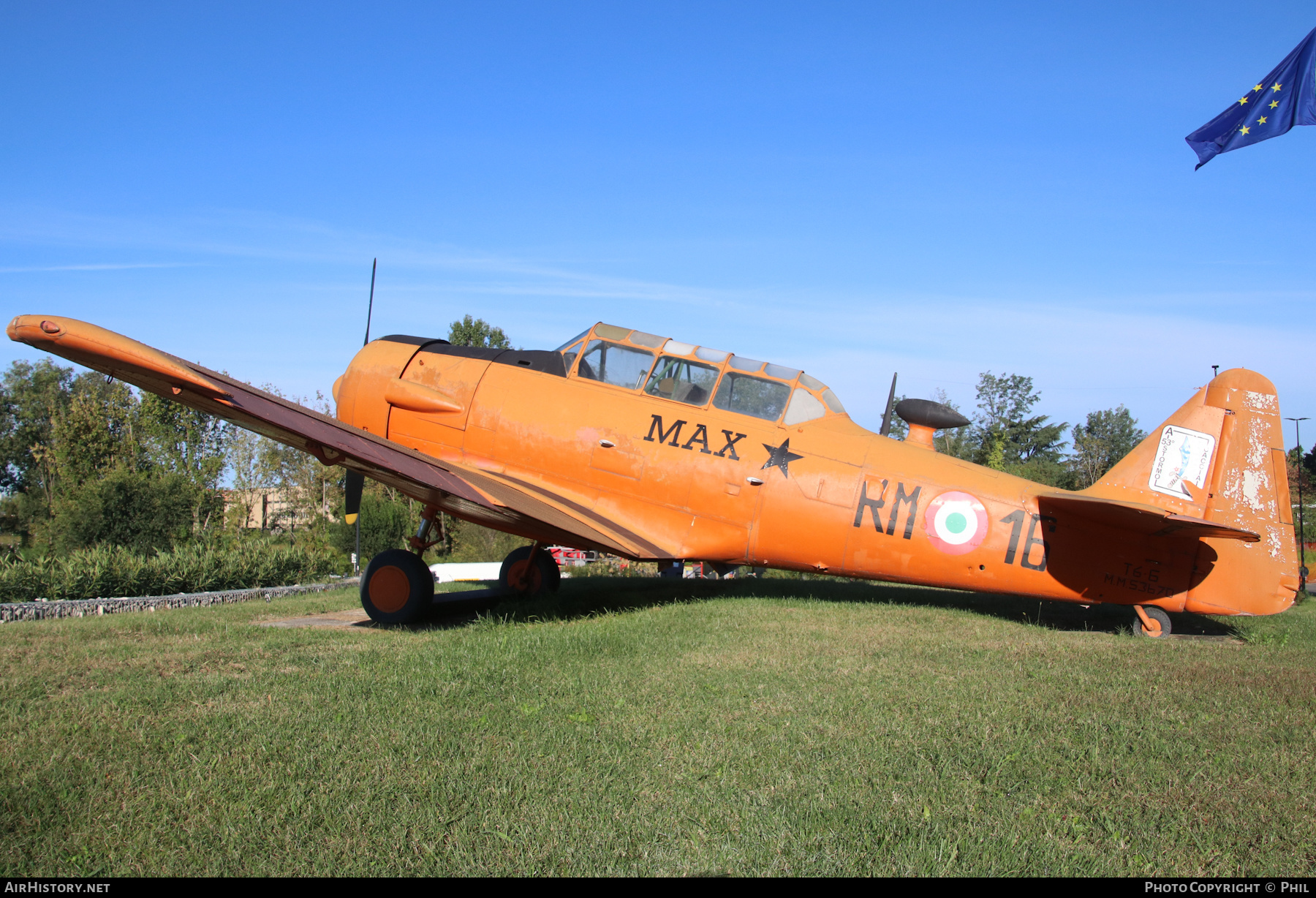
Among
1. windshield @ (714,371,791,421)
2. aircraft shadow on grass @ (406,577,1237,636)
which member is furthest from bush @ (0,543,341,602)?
windshield @ (714,371,791,421)

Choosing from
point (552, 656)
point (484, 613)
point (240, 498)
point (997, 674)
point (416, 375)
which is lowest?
point (240, 498)

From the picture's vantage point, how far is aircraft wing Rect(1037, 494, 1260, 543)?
6.58 metres

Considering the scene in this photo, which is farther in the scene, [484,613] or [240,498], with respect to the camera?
[240,498]

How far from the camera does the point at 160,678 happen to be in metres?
4.98

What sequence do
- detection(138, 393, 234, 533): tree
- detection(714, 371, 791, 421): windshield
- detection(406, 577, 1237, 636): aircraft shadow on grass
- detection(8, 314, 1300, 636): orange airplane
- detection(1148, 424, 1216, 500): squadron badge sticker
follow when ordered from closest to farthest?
1. detection(8, 314, 1300, 636): orange airplane
2. detection(1148, 424, 1216, 500): squadron badge sticker
3. detection(406, 577, 1237, 636): aircraft shadow on grass
4. detection(714, 371, 791, 421): windshield
5. detection(138, 393, 234, 533): tree

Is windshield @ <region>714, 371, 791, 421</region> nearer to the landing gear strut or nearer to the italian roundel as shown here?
the italian roundel

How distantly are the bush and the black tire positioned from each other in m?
5.19

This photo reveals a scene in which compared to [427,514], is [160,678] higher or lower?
lower

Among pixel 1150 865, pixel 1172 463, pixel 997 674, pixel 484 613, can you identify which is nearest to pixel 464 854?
pixel 1150 865

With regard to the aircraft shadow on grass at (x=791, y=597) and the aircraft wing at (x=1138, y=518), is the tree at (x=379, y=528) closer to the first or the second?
the aircraft shadow on grass at (x=791, y=597)

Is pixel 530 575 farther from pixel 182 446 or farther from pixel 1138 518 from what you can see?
pixel 182 446
